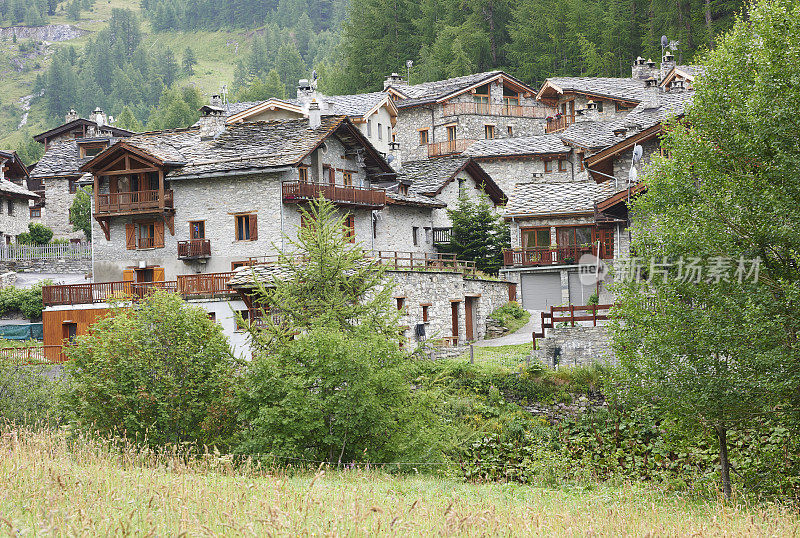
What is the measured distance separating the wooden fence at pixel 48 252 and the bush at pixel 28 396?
103ft

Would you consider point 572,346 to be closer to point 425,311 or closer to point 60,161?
point 425,311

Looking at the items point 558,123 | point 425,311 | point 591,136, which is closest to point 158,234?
point 425,311

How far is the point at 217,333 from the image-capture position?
66.9 feet

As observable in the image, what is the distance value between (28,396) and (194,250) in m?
15.8

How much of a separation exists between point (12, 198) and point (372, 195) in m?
32.8

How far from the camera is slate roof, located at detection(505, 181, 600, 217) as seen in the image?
39562mm

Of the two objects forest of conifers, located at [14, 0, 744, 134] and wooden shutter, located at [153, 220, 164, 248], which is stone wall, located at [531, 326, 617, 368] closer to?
wooden shutter, located at [153, 220, 164, 248]

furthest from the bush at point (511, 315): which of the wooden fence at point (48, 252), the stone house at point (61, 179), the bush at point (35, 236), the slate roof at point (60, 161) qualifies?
the slate roof at point (60, 161)

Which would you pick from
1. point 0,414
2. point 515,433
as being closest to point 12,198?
point 0,414

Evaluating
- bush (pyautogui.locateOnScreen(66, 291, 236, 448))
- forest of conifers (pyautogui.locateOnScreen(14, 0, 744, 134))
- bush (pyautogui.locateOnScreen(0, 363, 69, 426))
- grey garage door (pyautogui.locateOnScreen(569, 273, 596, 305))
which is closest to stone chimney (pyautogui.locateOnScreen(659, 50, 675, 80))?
forest of conifers (pyautogui.locateOnScreen(14, 0, 744, 134))

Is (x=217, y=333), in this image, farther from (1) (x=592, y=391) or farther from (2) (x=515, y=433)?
(1) (x=592, y=391)

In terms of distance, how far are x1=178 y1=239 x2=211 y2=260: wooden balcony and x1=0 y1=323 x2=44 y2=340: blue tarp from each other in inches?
291

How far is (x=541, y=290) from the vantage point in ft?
130

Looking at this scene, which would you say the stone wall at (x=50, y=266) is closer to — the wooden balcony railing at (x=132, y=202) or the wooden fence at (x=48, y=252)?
the wooden fence at (x=48, y=252)
